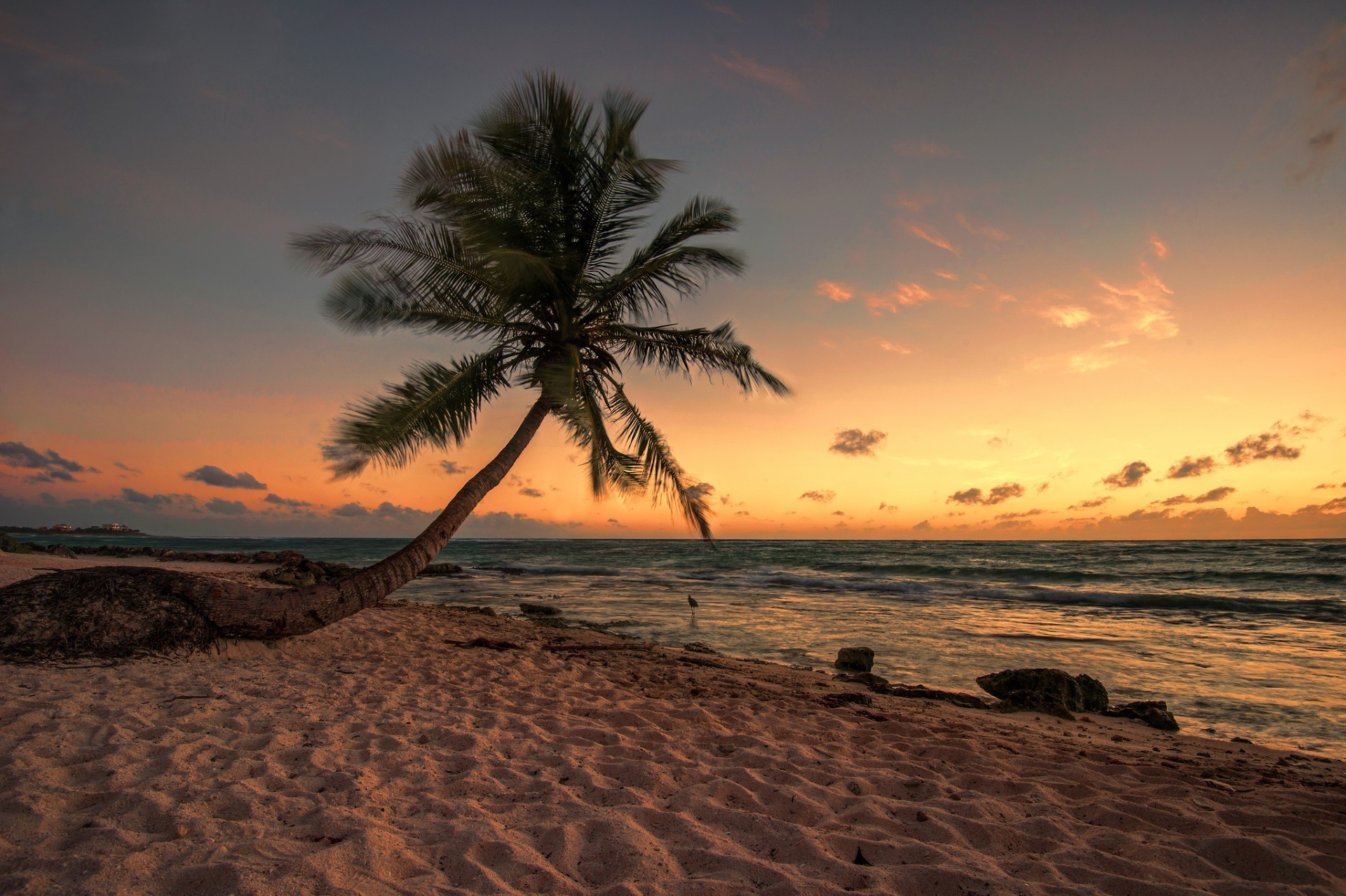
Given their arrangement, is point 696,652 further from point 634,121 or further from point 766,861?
point 634,121

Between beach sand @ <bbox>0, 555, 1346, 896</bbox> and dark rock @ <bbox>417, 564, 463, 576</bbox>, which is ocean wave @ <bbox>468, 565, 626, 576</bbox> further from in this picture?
beach sand @ <bbox>0, 555, 1346, 896</bbox>

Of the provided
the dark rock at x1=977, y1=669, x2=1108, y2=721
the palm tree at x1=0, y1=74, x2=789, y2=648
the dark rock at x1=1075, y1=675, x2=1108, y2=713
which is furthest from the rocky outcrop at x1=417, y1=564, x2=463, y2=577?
the dark rock at x1=1075, y1=675, x2=1108, y2=713

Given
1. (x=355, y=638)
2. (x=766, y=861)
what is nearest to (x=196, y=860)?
(x=766, y=861)

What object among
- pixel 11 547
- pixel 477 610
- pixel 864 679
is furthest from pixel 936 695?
pixel 11 547

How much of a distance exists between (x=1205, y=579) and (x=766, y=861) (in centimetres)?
2634

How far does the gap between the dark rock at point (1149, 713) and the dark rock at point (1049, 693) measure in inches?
5.6

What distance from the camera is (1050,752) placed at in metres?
4.84

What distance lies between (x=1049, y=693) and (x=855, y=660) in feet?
7.40

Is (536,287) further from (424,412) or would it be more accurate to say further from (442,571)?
(442,571)

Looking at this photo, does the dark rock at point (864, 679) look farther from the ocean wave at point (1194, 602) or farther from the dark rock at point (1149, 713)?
the ocean wave at point (1194, 602)

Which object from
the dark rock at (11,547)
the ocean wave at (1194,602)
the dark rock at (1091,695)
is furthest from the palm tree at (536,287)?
the dark rock at (11,547)

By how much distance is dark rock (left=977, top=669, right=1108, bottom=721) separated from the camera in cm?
657

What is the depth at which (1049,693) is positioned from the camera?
6738 mm

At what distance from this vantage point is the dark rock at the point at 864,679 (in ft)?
23.9
